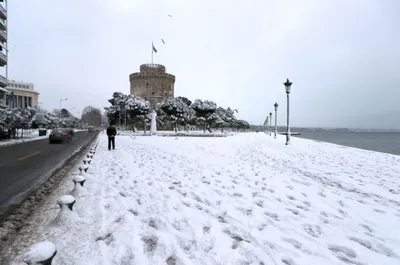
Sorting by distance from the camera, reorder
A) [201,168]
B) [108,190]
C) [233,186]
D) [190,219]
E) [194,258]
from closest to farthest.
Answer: [194,258] → [190,219] → [108,190] → [233,186] → [201,168]

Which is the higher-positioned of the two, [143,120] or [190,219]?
[143,120]

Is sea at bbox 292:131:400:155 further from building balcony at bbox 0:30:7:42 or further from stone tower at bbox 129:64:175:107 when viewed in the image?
building balcony at bbox 0:30:7:42

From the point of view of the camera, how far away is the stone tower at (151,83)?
2694 inches

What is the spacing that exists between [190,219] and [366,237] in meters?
2.47

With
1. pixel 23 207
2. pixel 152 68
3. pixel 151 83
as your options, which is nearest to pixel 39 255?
pixel 23 207

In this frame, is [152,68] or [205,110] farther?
[152,68]

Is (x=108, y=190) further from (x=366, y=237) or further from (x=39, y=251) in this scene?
Answer: (x=366, y=237)

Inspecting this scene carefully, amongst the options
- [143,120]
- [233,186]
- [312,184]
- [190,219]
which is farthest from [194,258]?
[143,120]

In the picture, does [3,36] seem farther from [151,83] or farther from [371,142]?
[371,142]

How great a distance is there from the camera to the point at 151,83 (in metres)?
68.6

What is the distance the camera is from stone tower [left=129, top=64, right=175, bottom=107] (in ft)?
225

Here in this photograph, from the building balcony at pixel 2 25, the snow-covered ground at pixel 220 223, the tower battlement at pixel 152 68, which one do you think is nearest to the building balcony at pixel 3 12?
the building balcony at pixel 2 25

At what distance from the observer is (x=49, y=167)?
8.77 metres

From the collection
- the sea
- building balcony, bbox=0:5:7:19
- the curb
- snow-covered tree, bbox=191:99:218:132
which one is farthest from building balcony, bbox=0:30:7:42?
the sea
